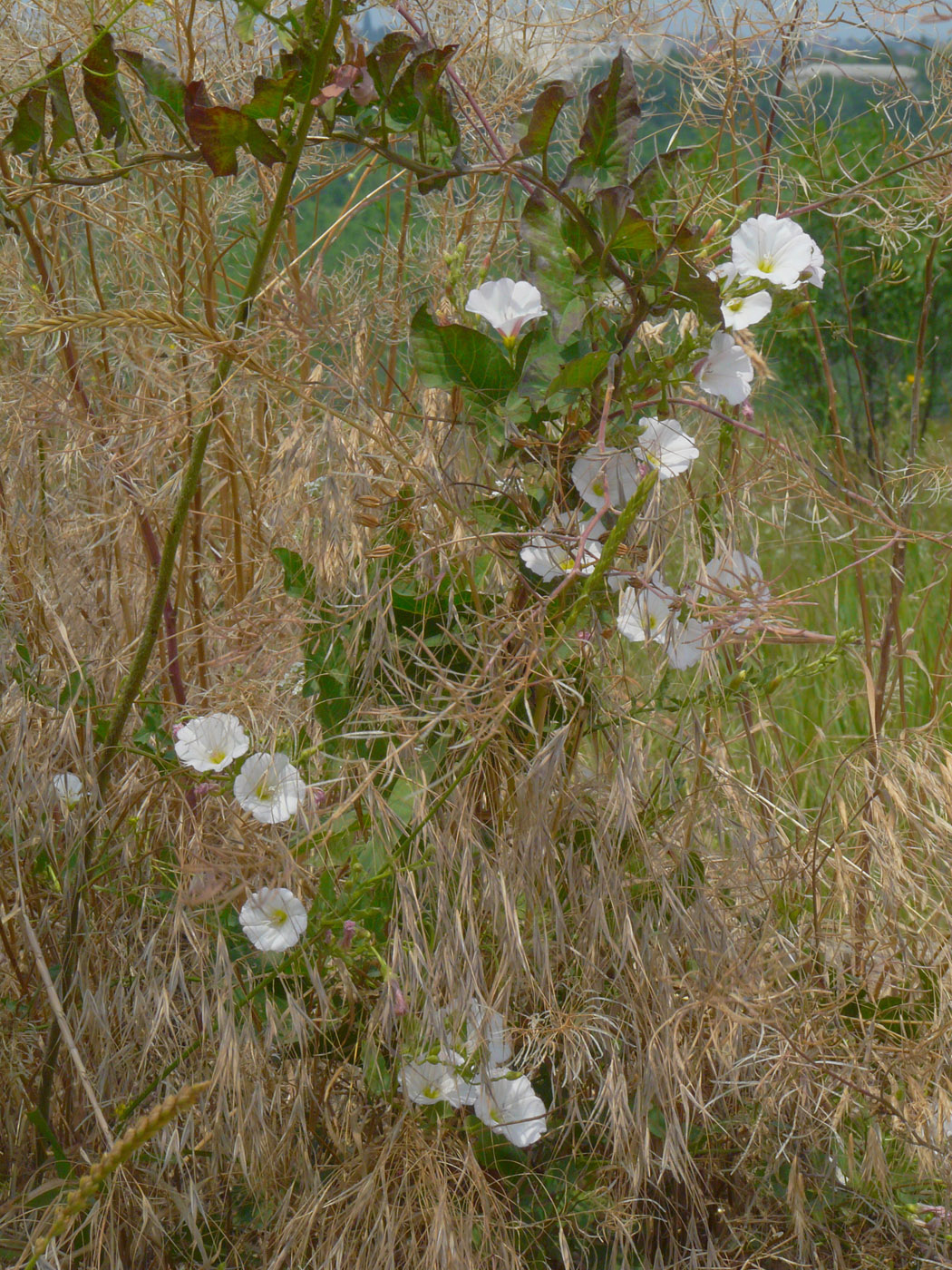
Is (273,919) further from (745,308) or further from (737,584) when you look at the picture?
(745,308)

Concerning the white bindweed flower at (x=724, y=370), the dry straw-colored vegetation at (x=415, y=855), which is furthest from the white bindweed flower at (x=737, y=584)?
the white bindweed flower at (x=724, y=370)

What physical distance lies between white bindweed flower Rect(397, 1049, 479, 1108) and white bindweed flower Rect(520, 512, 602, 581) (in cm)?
41

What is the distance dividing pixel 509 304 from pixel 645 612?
284 mm

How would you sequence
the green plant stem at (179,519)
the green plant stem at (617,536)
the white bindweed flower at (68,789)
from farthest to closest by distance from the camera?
the white bindweed flower at (68,789)
the green plant stem at (179,519)
the green plant stem at (617,536)

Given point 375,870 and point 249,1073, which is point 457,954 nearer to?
point 375,870

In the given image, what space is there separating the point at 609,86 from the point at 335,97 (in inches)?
8.5

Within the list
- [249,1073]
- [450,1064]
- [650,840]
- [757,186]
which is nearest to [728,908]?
[650,840]

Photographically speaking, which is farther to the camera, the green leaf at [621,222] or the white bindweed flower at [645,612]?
the white bindweed flower at [645,612]

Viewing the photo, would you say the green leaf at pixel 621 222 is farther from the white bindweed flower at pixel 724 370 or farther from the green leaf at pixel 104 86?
the green leaf at pixel 104 86

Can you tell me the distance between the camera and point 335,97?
0.94m

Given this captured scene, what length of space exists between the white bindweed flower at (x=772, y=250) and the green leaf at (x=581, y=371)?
0.47 feet

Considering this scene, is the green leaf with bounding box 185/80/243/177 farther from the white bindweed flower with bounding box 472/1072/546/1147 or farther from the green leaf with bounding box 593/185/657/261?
the white bindweed flower with bounding box 472/1072/546/1147

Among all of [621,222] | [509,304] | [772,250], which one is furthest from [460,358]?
[772,250]

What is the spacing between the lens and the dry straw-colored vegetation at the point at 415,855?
0.99m
